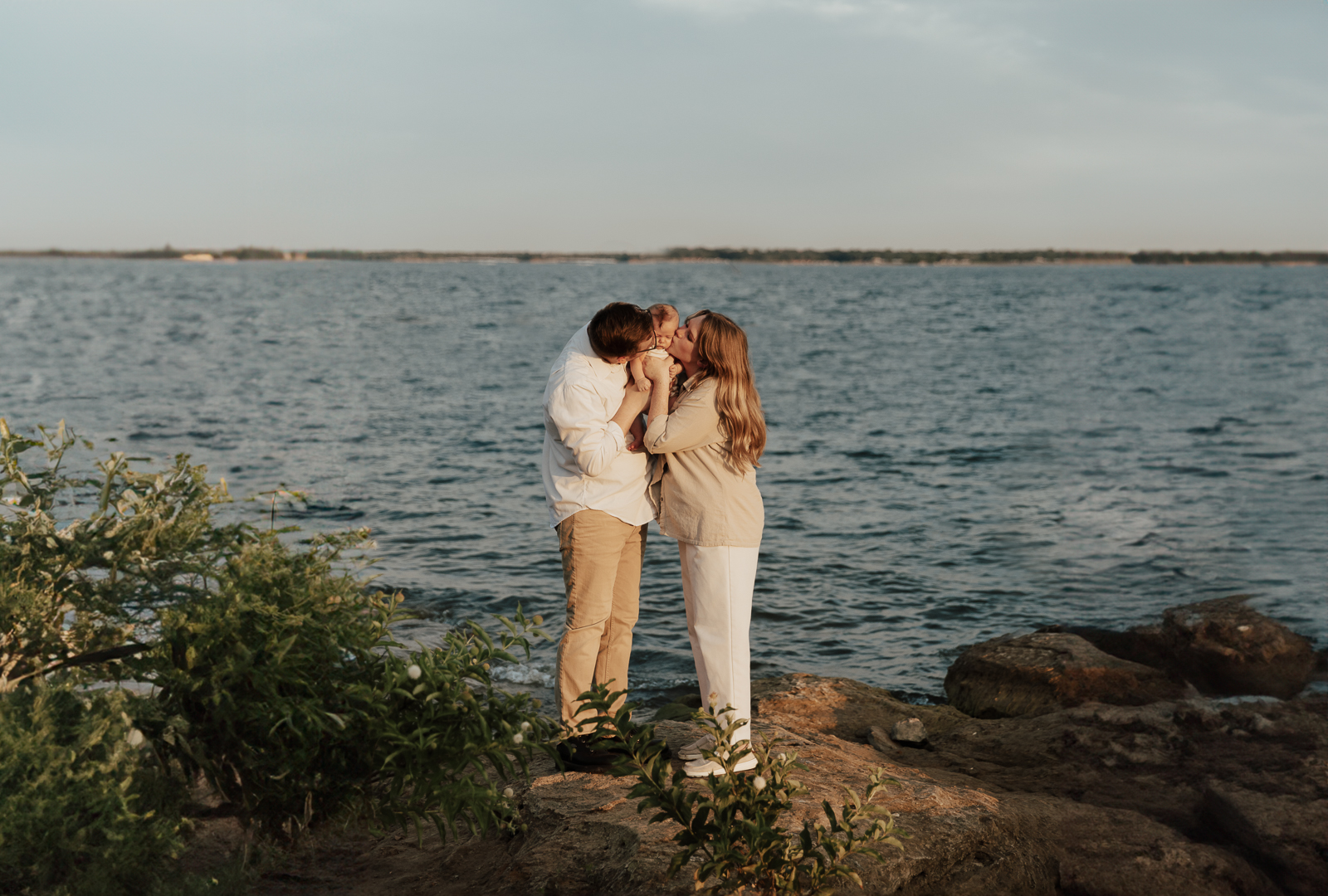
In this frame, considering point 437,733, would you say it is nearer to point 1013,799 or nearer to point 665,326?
point 665,326

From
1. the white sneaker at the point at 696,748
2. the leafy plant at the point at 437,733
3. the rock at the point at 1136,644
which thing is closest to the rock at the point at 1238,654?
the rock at the point at 1136,644

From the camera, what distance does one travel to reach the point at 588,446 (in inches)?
184

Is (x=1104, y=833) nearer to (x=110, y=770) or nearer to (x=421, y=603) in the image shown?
(x=110, y=770)

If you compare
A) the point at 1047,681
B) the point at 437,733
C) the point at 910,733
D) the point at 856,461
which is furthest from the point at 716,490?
the point at 856,461

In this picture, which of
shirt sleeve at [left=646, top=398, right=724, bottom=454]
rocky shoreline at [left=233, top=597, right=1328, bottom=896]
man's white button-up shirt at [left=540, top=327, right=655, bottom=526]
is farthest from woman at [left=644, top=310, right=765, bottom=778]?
rocky shoreline at [left=233, top=597, right=1328, bottom=896]

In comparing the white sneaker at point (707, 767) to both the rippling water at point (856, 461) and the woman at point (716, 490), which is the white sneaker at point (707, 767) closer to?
the woman at point (716, 490)

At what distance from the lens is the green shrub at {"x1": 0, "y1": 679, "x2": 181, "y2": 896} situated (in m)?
2.85

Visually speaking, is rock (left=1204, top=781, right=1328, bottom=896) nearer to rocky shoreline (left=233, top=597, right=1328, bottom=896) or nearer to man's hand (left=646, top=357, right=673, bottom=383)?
rocky shoreline (left=233, top=597, right=1328, bottom=896)

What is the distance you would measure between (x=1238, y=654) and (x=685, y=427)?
6741 millimetres

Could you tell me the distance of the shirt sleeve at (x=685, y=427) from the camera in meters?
4.70

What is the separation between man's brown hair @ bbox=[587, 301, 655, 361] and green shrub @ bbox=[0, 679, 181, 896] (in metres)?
2.55

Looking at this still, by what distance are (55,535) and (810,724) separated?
4.96m

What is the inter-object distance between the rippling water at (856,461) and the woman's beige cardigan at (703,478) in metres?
4.08

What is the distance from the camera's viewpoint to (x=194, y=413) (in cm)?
2350
